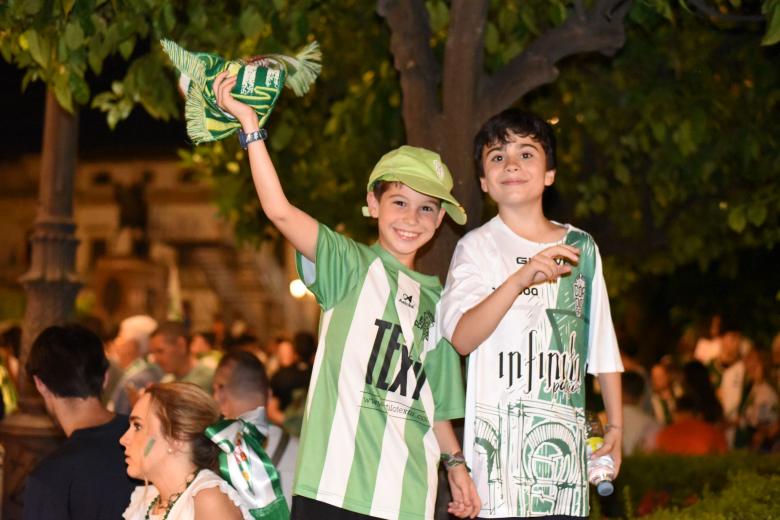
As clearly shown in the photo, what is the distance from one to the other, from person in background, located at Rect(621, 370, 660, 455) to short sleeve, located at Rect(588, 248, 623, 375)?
6.56 meters

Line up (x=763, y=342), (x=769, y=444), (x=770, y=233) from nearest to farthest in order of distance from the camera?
(x=770, y=233) < (x=769, y=444) < (x=763, y=342)

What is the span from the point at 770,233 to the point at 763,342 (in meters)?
14.7

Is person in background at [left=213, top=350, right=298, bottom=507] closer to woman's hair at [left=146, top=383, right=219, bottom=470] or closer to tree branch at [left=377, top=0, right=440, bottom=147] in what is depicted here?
tree branch at [left=377, top=0, right=440, bottom=147]

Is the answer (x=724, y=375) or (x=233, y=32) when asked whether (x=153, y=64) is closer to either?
(x=233, y=32)

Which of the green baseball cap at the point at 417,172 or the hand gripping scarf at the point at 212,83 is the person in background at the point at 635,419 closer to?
the green baseball cap at the point at 417,172

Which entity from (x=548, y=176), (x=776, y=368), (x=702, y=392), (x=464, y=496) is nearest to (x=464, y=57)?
(x=548, y=176)

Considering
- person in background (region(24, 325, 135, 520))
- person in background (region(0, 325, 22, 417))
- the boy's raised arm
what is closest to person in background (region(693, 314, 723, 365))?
person in background (region(0, 325, 22, 417))

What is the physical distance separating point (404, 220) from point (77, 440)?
6.34ft

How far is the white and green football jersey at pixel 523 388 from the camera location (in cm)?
416

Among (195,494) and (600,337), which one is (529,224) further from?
(195,494)

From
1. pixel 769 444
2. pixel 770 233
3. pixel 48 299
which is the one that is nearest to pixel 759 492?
pixel 770 233

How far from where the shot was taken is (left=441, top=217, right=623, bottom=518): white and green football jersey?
13.6 feet

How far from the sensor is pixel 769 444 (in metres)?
11.3

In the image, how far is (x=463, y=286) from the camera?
4.23 meters
